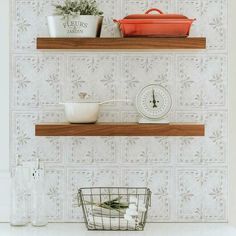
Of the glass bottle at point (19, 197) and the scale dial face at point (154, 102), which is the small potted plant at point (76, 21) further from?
the glass bottle at point (19, 197)

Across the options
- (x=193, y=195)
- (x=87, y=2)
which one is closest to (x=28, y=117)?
(x=87, y=2)

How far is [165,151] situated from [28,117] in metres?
0.64

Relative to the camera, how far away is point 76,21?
2.79 meters

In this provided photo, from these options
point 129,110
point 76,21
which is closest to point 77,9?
point 76,21

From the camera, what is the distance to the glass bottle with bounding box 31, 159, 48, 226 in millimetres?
2852

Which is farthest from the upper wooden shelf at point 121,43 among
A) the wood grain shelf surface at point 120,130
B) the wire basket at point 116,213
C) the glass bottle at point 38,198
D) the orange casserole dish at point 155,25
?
the wire basket at point 116,213

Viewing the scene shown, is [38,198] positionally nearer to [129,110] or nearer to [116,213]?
[116,213]

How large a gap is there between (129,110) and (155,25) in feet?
1.41

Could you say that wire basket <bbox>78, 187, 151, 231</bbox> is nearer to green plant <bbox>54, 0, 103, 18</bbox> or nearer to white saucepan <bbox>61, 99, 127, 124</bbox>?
white saucepan <bbox>61, 99, 127, 124</bbox>

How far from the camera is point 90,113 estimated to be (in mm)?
2812

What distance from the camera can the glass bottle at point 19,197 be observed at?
285 cm

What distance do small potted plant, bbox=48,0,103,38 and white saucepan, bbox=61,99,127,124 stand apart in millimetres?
296

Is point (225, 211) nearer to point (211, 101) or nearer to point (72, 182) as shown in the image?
point (211, 101)

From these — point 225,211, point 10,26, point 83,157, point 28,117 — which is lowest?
point 225,211
